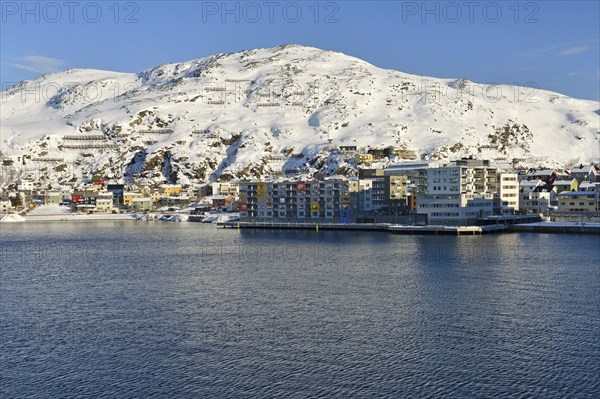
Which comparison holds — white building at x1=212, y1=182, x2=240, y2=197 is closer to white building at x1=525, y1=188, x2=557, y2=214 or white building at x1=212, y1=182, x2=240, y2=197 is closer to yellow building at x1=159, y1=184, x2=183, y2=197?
yellow building at x1=159, y1=184, x2=183, y2=197

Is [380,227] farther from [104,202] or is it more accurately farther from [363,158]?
[104,202]

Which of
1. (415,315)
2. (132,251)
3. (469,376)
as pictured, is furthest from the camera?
(132,251)

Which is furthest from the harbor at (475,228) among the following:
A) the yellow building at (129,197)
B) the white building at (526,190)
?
the yellow building at (129,197)

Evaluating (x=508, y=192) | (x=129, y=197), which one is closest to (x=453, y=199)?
(x=508, y=192)

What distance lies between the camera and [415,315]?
30688mm

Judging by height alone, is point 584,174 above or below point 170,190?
above

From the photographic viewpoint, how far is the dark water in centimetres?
2175

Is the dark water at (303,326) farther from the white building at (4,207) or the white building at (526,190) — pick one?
the white building at (4,207)

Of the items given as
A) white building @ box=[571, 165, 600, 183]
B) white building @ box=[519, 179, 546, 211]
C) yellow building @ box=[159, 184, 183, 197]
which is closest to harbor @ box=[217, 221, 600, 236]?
white building @ box=[519, 179, 546, 211]

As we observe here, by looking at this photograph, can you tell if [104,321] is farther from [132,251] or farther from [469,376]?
[132,251]

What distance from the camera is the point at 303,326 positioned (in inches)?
1128

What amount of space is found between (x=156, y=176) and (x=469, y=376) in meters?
142

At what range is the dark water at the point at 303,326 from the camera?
2175 centimetres

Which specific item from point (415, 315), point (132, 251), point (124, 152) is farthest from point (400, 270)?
point (124, 152)
